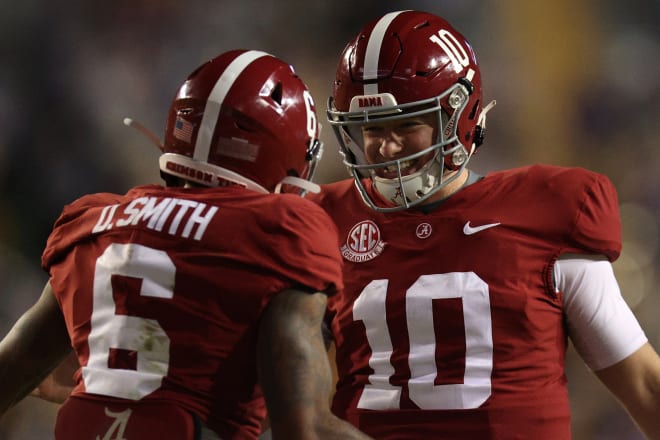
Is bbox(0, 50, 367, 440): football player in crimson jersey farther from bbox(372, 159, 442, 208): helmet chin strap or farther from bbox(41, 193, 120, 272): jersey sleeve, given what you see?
bbox(372, 159, 442, 208): helmet chin strap

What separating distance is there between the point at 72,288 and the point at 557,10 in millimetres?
2838

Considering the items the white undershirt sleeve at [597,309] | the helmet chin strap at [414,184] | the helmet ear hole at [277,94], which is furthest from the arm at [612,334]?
the helmet ear hole at [277,94]

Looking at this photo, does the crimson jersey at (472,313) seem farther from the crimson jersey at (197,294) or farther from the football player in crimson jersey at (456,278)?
the crimson jersey at (197,294)

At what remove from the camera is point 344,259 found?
165cm

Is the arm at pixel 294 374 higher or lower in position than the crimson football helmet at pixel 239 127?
lower

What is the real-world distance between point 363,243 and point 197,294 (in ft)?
1.68

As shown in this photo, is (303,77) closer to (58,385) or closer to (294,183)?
(58,385)

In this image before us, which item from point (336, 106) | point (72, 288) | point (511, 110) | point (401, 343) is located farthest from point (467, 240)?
point (511, 110)

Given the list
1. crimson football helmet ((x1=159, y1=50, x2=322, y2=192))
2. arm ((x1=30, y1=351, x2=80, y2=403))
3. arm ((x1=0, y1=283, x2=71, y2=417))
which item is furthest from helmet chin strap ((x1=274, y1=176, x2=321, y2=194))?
arm ((x1=30, y1=351, x2=80, y2=403))

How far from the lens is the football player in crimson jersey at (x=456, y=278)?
59.4 inches

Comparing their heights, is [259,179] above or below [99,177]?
above

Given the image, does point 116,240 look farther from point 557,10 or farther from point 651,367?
point 557,10

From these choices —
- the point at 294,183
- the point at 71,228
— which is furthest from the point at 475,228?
the point at 71,228

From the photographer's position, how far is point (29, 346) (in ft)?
4.67
